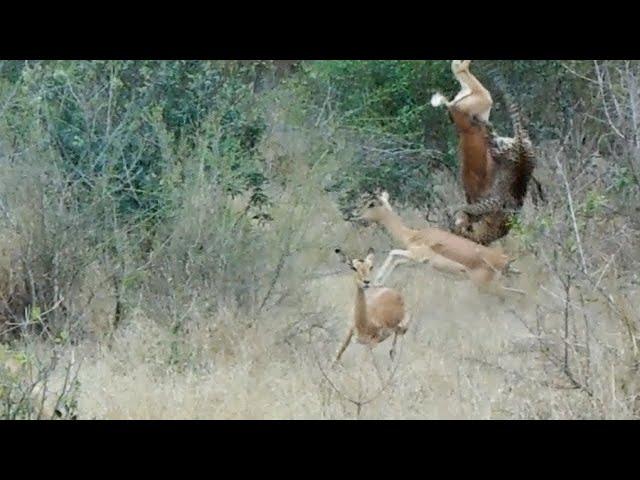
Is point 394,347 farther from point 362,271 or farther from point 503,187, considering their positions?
point 503,187

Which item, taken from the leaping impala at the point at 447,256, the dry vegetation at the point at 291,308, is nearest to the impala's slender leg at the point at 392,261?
the leaping impala at the point at 447,256

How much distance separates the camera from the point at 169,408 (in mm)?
5809

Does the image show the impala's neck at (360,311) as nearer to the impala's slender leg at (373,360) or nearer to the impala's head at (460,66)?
the impala's slender leg at (373,360)

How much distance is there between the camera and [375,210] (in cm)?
852

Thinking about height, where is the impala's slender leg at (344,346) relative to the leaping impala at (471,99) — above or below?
below

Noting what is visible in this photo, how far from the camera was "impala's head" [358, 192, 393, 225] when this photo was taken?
334 inches

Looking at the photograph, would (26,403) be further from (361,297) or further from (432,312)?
(432,312)

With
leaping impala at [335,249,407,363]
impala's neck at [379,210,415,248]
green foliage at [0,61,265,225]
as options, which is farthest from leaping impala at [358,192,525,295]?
green foliage at [0,61,265,225]

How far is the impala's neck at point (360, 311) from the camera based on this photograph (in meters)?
6.91

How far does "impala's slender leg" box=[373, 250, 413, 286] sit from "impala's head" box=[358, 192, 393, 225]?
1.53 ft

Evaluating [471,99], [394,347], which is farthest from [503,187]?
[394,347]

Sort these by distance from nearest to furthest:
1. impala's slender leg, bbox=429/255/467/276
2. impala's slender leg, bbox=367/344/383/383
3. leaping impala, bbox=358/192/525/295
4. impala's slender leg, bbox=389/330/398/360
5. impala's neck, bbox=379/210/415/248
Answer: impala's slender leg, bbox=367/344/383/383 → impala's slender leg, bbox=389/330/398/360 → leaping impala, bbox=358/192/525/295 → impala's slender leg, bbox=429/255/467/276 → impala's neck, bbox=379/210/415/248

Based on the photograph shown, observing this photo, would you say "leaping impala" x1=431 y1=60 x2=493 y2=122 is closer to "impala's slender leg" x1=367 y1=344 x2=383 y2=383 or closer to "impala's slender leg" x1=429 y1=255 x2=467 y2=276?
"impala's slender leg" x1=429 y1=255 x2=467 y2=276
